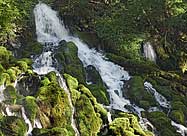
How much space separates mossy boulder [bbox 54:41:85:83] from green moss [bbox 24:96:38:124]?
885cm

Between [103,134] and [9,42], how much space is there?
1583 cm

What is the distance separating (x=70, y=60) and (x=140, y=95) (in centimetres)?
575

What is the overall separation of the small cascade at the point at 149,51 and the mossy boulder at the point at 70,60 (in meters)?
7.83

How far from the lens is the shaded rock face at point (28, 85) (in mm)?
22781

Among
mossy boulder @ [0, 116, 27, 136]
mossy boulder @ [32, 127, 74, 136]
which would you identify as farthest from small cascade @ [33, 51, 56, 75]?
mossy boulder @ [0, 116, 27, 136]

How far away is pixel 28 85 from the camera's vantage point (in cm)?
2325

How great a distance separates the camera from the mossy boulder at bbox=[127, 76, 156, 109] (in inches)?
1135

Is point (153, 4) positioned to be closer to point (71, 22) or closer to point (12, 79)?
point (71, 22)

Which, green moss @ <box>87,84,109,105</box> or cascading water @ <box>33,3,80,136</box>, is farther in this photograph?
cascading water @ <box>33,3,80,136</box>

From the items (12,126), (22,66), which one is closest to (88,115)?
(12,126)

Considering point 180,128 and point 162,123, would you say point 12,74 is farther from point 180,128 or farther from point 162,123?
point 180,128

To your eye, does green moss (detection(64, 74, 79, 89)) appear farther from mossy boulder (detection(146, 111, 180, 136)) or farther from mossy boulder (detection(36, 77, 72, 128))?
mossy boulder (detection(146, 111, 180, 136))

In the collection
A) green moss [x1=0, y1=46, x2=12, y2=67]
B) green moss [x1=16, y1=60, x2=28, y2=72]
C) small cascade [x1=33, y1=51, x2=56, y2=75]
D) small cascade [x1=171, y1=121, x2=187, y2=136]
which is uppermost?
green moss [x1=0, y1=46, x2=12, y2=67]

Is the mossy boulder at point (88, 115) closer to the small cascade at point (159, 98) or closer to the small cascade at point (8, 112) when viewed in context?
the small cascade at point (8, 112)
